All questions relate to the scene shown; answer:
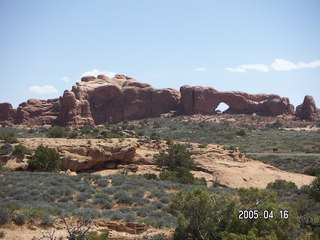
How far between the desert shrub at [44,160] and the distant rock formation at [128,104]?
36.2 meters

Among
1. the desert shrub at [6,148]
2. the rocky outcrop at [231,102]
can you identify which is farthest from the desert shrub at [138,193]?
the rocky outcrop at [231,102]

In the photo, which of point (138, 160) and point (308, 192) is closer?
point (308, 192)

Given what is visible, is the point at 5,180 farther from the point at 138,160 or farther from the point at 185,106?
the point at 185,106

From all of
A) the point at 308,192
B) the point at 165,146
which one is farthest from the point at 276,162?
the point at 308,192

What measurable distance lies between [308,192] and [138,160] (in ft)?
38.5

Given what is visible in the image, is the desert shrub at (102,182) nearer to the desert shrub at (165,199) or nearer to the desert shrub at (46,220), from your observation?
the desert shrub at (165,199)

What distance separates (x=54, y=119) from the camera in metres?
60.8

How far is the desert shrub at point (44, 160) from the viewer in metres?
20.1

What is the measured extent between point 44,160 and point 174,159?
9.26m

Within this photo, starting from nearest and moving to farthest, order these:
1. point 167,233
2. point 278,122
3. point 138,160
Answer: point 167,233, point 138,160, point 278,122

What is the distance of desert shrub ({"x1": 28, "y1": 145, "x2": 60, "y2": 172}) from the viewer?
2006cm

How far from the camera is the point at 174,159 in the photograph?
2509 centimetres

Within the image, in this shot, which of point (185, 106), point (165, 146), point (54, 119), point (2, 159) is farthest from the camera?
point (185, 106)

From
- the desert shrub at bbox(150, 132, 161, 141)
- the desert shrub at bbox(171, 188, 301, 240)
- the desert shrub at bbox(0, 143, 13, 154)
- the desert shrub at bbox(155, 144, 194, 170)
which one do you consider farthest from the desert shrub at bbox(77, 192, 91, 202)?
the desert shrub at bbox(150, 132, 161, 141)
